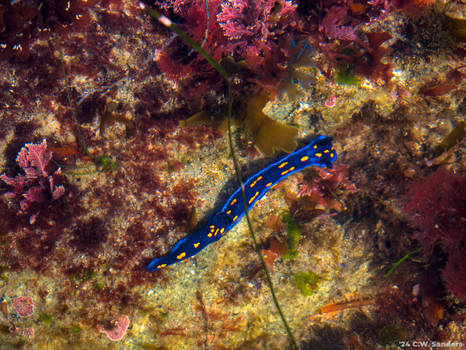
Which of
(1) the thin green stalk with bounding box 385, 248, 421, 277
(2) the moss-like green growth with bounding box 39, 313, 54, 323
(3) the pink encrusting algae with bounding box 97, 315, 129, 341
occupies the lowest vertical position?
(1) the thin green stalk with bounding box 385, 248, 421, 277

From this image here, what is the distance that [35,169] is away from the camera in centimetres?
460

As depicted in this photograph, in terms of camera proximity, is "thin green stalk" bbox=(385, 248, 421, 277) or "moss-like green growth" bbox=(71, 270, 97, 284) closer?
"moss-like green growth" bbox=(71, 270, 97, 284)

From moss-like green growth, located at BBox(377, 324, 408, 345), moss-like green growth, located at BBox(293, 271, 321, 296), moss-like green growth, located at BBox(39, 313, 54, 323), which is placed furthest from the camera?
moss-like green growth, located at BBox(377, 324, 408, 345)

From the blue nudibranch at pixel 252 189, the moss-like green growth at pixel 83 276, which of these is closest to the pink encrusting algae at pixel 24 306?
the moss-like green growth at pixel 83 276

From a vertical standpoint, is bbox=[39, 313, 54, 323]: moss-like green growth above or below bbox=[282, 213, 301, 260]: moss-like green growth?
above

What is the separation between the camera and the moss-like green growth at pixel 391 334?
5582 mm

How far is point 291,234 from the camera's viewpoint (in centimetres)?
511

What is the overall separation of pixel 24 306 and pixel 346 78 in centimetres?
674

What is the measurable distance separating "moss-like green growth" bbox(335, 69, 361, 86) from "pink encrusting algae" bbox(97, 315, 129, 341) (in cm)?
555

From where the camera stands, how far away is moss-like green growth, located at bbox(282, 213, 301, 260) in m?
5.11

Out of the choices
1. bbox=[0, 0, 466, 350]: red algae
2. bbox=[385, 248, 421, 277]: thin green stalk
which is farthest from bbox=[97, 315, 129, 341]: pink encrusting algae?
bbox=[385, 248, 421, 277]: thin green stalk

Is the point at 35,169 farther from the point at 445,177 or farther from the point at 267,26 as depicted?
the point at 445,177

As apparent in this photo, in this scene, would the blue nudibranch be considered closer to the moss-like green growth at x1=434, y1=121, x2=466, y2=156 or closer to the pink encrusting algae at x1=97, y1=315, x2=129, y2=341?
the pink encrusting algae at x1=97, y1=315, x2=129, y2=341

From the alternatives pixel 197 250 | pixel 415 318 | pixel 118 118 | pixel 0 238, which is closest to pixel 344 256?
pixel 415 318
